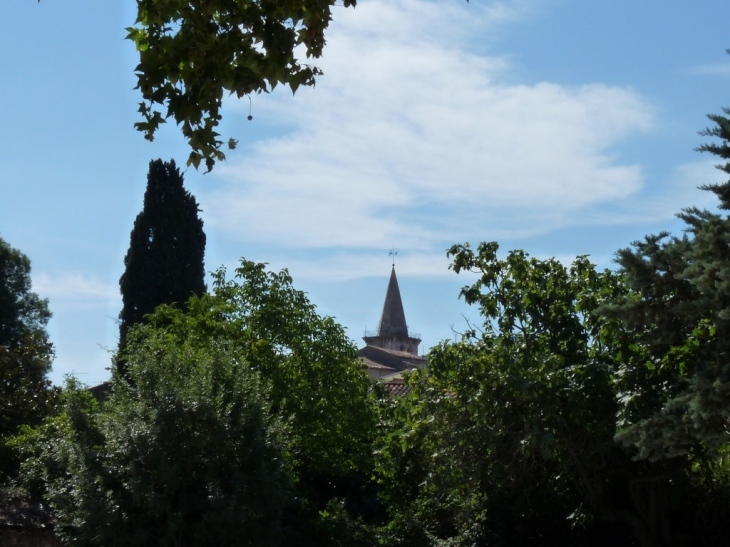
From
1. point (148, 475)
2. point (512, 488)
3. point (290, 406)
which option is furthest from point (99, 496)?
point (512, 488)

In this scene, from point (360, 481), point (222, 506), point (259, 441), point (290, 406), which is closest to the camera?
point (222, 506)

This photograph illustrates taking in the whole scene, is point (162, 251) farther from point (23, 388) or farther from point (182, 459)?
point (182, 459)

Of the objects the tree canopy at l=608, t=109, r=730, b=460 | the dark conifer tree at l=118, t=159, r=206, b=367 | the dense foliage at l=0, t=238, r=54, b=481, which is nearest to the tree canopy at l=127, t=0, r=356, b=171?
the tree canopy at l=608, t=109, r=730, b=460

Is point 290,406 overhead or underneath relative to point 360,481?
overhead

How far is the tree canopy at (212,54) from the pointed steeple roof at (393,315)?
85.7 metres

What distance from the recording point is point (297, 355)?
1772 centimetres

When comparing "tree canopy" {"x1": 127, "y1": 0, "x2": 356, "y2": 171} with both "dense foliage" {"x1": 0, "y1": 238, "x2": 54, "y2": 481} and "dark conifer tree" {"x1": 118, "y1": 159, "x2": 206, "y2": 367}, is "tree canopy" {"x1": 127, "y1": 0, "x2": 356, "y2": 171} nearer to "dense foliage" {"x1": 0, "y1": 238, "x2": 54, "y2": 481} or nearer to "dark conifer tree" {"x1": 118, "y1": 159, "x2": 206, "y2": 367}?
"dense foliage" {"x1": 0, "y1": 238, "x2": 54, "y2": 481}

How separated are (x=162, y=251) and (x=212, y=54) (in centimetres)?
2604

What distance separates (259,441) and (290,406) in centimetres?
361

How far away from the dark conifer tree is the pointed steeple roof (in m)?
59.9

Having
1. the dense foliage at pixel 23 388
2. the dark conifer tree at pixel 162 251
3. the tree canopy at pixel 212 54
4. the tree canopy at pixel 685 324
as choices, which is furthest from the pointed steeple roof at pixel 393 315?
the tree canopy at pixel 212 54

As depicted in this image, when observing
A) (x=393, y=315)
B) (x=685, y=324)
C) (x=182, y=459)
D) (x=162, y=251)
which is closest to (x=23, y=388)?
(x=182, y=459)

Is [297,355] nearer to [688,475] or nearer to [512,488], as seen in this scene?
[512,488]

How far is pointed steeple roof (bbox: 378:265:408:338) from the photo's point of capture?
306 feet
